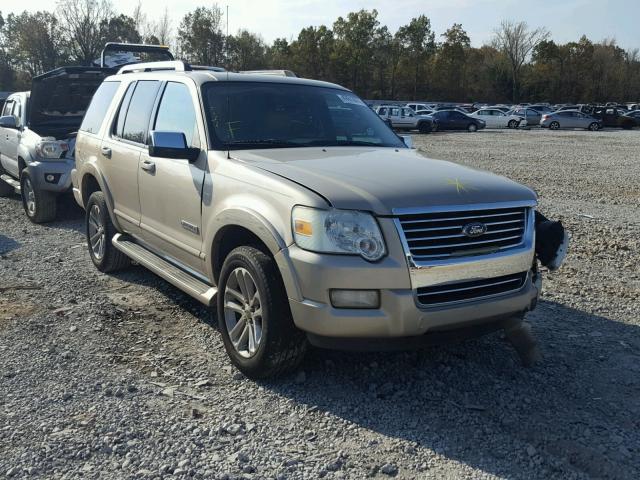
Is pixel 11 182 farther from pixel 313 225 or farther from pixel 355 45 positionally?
pixel 355 45

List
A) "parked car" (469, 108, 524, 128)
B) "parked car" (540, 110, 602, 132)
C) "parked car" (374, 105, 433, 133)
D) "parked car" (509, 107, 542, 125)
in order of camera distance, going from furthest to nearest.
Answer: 1. "parked car" (509, 107, 542, 125)
2. "parked car" (469, 108, 524, 128)
3. "parked car" (540, 110, 602, 132)
4. "parked car" (374, 105, 433, 133)

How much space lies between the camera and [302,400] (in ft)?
12.5

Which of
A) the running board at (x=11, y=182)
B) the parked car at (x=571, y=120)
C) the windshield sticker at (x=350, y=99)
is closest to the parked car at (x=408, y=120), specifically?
the parked car at (x=571, y=120)

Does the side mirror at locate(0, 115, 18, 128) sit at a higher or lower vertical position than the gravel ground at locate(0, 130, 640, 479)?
higher

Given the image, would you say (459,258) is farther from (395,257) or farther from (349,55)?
(349,55)

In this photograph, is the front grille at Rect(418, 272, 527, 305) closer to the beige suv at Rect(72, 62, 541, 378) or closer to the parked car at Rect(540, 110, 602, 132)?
the beige suv at Rect(72, 62, 541, 378)

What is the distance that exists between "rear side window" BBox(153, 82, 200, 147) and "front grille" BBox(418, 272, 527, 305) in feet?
6.85

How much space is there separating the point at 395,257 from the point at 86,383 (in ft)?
7.13

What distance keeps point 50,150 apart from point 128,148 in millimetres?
3964

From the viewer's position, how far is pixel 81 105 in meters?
10.1

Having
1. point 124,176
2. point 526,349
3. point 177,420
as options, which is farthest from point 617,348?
point 124,176

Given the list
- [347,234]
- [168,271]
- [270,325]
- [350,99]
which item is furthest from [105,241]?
[347,234]

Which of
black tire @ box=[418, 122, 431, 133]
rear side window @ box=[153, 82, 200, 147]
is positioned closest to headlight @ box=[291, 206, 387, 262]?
rear side window @ box=[153, 82, 200, 147]

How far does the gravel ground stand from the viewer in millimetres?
3178
